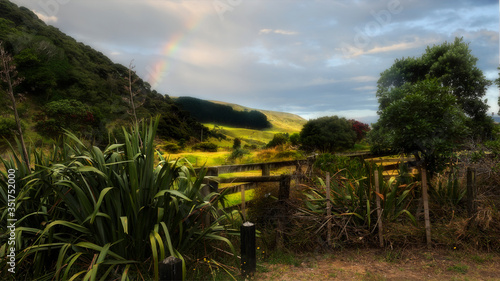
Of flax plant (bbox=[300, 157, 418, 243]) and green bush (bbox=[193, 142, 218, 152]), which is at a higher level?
green bush (bbox=[193, 142, 218, 152])

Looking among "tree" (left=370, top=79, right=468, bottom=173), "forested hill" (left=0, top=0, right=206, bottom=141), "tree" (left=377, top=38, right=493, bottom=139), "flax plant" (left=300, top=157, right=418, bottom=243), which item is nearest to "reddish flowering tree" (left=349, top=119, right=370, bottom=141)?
"tree" (left=377, top=38, right=493, bottom=139)

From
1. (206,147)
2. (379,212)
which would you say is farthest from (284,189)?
(206,147)

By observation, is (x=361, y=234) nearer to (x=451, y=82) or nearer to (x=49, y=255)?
(x=49, y=255)

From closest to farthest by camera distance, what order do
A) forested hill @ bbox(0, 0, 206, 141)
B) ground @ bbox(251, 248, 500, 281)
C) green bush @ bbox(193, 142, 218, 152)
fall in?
1. ground @ bbox(251, 248, 500, 281)
2. green bush @ bbox(193, 142, 218, 152)
3. forested hill @ bbox(0, 0, 206, 141)

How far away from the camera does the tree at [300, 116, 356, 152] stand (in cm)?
1950

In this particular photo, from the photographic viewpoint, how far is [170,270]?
221cm

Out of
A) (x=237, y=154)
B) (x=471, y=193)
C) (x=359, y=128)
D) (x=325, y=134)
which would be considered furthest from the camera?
(x=359, y=128)

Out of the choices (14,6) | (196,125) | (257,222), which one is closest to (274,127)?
(196,125)

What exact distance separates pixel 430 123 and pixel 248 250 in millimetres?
4261

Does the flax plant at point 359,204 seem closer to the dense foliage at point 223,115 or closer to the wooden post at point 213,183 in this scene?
the wooden post at point 213,183

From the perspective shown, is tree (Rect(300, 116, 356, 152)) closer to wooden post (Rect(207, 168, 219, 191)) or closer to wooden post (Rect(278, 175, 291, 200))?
wooden post (Rect(278, 175, 291, 200))

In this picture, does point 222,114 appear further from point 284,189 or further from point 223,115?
point 284,189

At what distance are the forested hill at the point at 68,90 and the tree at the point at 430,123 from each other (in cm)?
1893

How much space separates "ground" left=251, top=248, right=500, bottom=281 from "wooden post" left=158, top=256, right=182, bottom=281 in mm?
1547
